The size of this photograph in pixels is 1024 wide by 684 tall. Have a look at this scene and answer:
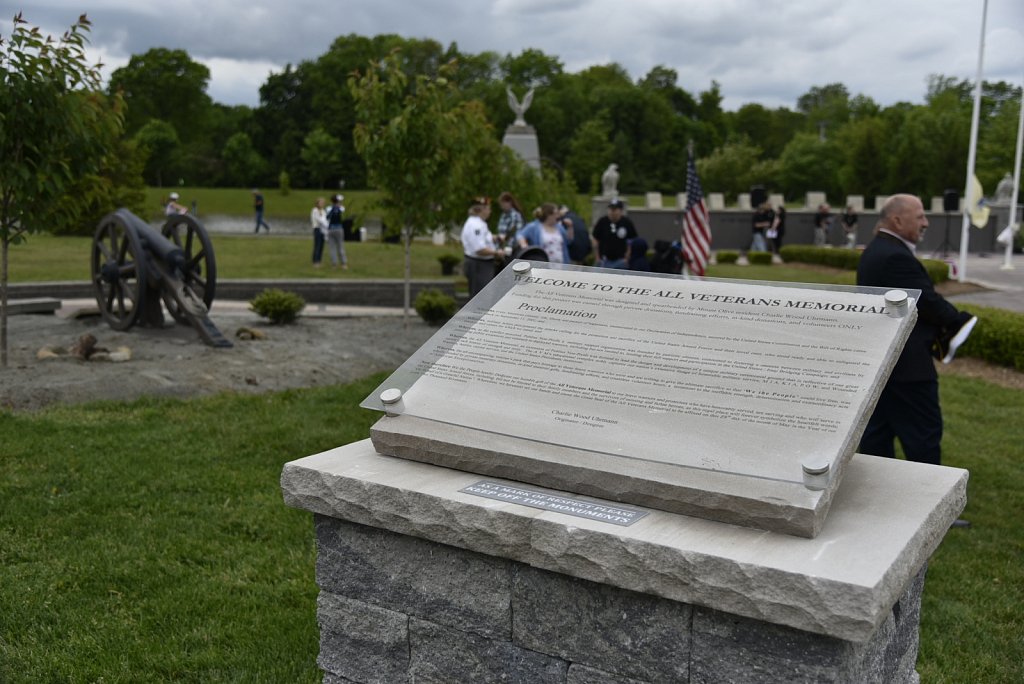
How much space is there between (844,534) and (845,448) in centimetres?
23

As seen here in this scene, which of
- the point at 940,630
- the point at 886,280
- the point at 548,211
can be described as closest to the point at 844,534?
the point at 940,630

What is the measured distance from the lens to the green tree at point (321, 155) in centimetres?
6172

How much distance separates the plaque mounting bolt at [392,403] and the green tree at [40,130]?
22.4ft

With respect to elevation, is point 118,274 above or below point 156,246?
below

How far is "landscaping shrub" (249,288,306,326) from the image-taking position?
12500 mm

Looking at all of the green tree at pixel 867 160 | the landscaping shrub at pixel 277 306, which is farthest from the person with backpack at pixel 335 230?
the green tree at pixel 867 160

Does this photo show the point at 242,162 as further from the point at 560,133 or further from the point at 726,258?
the point at 726,258

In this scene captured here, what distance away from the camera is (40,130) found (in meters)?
8.98

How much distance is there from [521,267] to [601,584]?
1420mm

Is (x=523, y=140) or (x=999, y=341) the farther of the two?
(x=523, y=140)

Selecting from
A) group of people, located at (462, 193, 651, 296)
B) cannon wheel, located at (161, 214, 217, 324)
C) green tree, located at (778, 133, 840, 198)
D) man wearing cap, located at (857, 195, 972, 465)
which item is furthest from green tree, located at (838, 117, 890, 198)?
man wearing cap, located at (857, 195, 972, 465)

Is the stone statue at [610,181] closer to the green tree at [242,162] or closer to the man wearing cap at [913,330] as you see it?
the man wearing cap at [913,330]

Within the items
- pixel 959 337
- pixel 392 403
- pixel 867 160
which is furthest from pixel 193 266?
pixel 867 160

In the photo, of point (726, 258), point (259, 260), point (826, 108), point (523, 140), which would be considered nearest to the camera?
point (259, 260)
